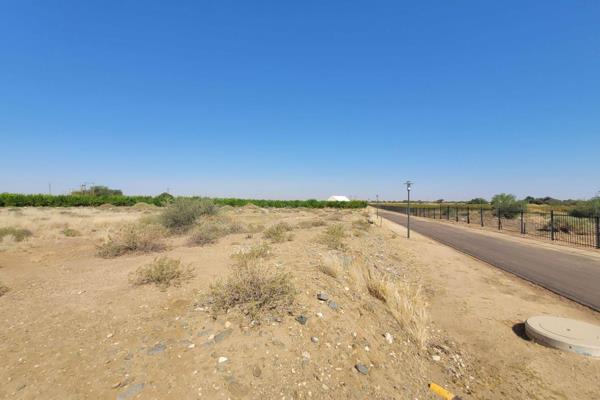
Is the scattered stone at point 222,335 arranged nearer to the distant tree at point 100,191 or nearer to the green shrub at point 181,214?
the green shrub at point 181,214

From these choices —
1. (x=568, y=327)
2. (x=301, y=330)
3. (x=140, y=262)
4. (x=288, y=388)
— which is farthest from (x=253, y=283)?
(x=568, y=327)

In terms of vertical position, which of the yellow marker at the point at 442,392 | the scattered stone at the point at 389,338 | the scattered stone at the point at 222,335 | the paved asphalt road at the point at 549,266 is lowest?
the yellow marker at the point at 442,392

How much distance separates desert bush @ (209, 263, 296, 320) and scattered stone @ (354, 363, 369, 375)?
54.6 inches

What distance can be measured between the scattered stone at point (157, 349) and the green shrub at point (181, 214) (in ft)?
35.8

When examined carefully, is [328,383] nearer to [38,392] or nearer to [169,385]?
[169,385]

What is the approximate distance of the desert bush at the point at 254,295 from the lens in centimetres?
427

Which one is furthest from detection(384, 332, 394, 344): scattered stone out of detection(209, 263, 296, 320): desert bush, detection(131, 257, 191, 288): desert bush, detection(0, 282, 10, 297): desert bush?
detection(0, 282, 10, 297): desert bush

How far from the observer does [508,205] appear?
30.0 meters

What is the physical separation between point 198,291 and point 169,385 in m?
2.52

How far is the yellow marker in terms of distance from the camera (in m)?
3.07

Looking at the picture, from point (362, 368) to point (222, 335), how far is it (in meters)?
1.92

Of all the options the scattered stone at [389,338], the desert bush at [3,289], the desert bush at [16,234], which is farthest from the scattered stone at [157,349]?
the desert bush at [16,234]

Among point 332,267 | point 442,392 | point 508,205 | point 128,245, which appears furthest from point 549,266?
point 508,205

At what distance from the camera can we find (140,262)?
7648 mm
